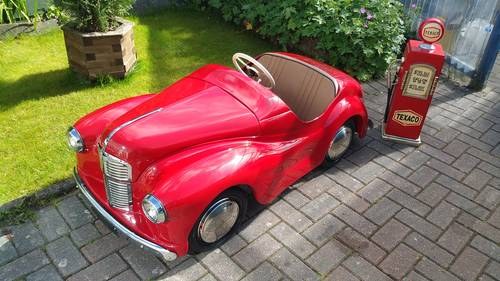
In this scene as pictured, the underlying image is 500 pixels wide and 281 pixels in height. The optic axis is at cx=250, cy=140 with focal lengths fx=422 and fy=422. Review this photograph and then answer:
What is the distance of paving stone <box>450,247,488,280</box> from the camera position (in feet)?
11.2

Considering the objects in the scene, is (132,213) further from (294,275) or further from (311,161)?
(311,161)

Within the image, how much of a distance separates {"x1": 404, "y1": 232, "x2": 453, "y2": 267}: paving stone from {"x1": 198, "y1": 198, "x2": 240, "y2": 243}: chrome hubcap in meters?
1.55

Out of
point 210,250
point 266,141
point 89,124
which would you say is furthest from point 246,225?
point 89,124

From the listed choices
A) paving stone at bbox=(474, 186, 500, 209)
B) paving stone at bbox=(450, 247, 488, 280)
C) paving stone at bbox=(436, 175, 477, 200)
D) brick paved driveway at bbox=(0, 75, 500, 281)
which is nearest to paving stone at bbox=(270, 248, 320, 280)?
brick paved driveway at bbox=(0, 75, 500, 281)

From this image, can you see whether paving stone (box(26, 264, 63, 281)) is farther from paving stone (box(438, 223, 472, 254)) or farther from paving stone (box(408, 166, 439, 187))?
paving stone (box(408, 166, 439, 187))

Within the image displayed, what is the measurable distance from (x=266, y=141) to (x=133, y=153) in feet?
3.71

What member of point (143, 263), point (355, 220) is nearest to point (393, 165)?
point (355, 220)

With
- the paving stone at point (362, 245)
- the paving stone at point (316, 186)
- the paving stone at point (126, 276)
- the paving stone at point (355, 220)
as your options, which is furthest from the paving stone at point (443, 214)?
the paving stone at point (126, 276)

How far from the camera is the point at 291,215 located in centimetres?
387

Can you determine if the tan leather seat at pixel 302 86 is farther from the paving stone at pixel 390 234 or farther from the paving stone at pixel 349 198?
the paving stone at pixel 390 234

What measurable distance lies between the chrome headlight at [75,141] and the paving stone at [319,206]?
2.02m

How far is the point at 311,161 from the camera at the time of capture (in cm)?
408

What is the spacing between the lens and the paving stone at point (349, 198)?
401 centimetres

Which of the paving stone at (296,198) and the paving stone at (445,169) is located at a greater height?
the paving stone at (445,169)
